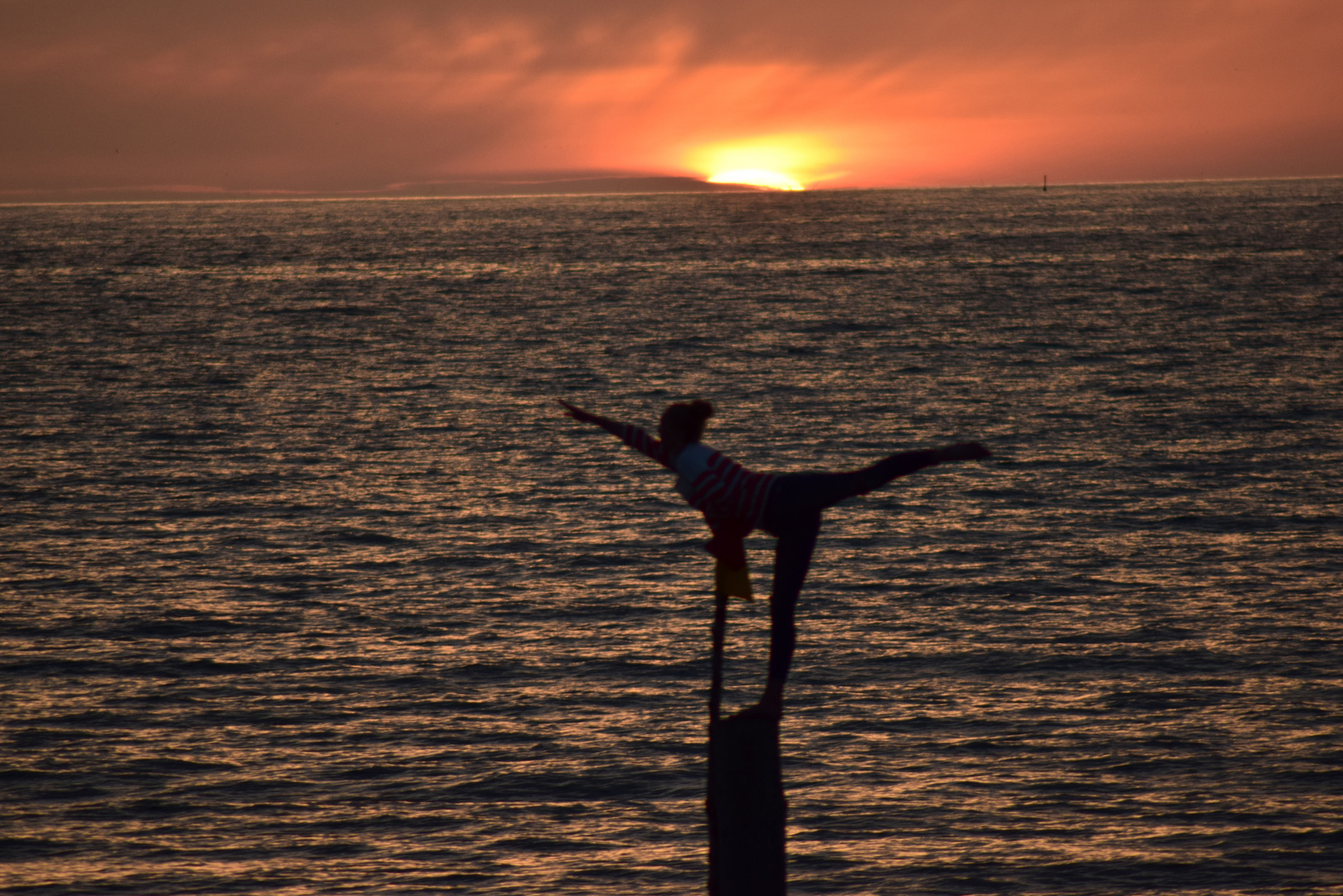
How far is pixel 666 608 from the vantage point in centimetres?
3022

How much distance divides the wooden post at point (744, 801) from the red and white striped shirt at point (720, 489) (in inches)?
15.1

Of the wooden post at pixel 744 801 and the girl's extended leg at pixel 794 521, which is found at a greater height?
the girl's extended leg at pixel 794 521

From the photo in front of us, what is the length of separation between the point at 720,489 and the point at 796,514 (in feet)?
1.48

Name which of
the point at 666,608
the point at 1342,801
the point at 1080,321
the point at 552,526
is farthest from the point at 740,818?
the point at 1080,321

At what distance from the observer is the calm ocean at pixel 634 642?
1892cm

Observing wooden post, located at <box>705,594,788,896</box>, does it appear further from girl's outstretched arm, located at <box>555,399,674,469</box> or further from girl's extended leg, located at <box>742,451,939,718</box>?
girl's outstretched arm, located at <box>555,399,674,469</box>

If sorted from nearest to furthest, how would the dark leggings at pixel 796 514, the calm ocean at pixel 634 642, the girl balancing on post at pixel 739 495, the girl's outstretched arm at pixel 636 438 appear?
1. the dark leggings at pixel 796 514
2. the girl balancing on post at pixel 739 495
3. the girl's outstretched arm at pixel 636 438
4. the calm ocean at pixel 634 642

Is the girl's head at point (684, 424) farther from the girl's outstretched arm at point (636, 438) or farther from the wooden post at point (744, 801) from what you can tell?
the wooden post at point (744, 801)

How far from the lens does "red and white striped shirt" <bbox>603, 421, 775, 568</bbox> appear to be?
7.23 metres

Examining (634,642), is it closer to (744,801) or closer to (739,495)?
(744,801)

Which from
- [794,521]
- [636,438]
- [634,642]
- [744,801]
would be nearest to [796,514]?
[794,521]

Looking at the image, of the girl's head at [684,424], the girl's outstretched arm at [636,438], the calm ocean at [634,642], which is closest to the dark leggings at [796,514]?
the girl's head at [684,424]

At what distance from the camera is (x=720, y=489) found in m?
7.22

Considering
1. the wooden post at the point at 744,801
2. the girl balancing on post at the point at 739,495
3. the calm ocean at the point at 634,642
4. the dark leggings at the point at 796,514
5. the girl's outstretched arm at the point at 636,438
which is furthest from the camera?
the calm ocean at the point at 634,642
